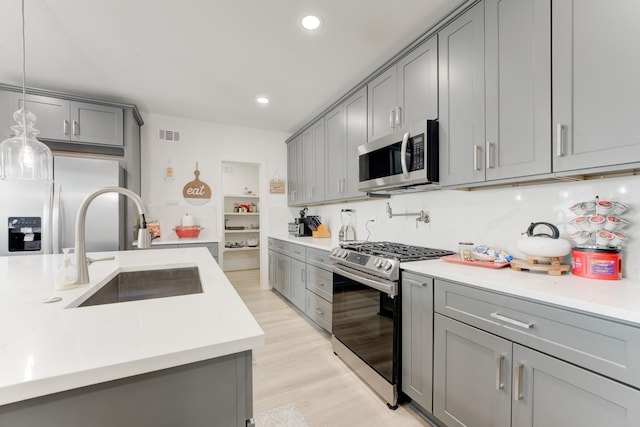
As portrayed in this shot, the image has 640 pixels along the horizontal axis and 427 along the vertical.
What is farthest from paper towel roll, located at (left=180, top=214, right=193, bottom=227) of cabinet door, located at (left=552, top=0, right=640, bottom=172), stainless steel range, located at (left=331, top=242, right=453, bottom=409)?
cabinet door, located at (left=552, top=0, right=640, bottom=172)

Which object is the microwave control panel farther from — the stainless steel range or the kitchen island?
the kitchen island

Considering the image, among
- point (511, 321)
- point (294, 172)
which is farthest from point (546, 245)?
→ point (294, 172)

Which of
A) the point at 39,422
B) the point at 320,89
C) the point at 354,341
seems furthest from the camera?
the point at 320,89

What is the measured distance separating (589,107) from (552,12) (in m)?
0.51

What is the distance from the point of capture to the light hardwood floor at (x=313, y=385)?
1.67 meters

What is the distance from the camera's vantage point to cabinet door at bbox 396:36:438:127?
1.91 meters

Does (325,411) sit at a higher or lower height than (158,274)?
lower

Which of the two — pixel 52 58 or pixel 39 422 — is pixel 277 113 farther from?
pixel 39 422

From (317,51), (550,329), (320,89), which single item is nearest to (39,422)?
(550,329)

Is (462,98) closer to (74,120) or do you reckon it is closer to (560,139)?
(560,139)

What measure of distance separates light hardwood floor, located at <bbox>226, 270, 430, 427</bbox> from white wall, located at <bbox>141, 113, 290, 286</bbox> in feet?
6.52

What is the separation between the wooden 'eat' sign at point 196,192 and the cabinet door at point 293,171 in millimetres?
1255

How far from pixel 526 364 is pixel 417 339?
0.58 m

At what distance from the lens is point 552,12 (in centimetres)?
132
